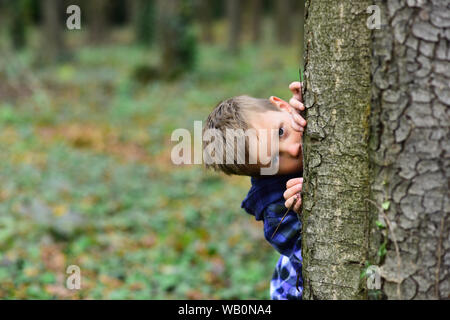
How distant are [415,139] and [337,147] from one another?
1.09 ft

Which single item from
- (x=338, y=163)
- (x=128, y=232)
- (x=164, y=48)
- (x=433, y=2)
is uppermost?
(x=164, y=48)

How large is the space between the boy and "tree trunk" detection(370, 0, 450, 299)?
0.49 m

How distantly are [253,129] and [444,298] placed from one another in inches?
42.1

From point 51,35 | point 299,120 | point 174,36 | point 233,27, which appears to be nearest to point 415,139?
point 299,120

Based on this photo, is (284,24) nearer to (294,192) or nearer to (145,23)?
(145,23)

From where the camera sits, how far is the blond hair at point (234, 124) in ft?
7.20

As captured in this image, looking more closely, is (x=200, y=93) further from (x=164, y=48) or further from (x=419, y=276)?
(x=419, y=276)

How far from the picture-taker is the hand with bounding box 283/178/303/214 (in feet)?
6.93

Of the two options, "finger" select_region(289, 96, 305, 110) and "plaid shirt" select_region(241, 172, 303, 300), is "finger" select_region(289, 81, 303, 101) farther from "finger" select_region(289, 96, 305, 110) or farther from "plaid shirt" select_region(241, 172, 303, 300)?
"plaid shirt" select_region(241, 172, 303, 300)

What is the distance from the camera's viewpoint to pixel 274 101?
229 centimetres

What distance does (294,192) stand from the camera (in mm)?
2127

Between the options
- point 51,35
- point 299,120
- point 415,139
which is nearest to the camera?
point 415,139

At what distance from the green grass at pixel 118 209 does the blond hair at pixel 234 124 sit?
237cm
